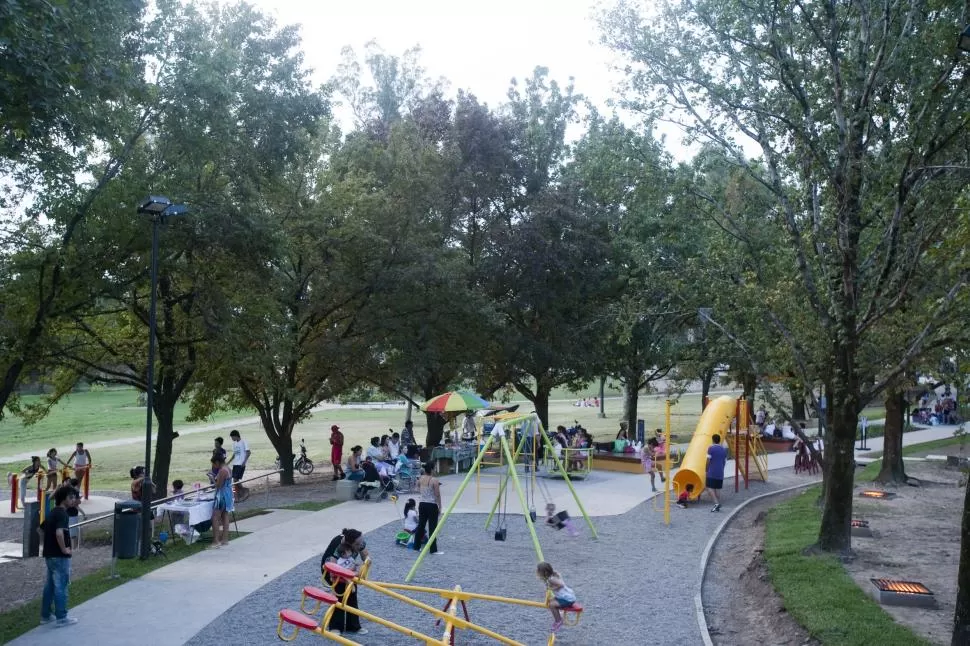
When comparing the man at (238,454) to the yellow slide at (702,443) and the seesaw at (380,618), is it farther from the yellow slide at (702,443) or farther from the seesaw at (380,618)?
the yellow slide at (702,443)

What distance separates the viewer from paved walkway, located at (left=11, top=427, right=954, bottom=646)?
911cm

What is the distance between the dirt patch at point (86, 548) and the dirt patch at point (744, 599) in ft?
32.2

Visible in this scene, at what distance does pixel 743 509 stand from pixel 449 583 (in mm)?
10012

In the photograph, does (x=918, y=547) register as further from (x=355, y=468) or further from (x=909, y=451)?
(x=909, y=451)

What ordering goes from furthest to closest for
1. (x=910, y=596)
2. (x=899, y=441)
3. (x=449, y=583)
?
(x=899, y=441) → (x=449, y=583) → (x=910, y=596)

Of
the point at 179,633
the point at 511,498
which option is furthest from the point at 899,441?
the point at 179,633

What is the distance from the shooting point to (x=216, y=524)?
1376 cm

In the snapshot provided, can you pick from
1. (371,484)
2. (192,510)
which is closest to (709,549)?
(371,484)

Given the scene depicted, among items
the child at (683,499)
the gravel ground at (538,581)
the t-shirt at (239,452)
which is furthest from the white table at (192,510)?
the child at (683,499)

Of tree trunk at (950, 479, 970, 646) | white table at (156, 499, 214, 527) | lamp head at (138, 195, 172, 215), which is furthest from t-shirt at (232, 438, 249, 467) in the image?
tree trunk at (950, 479, 970, 646)

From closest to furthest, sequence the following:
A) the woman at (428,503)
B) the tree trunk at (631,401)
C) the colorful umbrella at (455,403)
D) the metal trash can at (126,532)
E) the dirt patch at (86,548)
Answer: the dirt patch at (86,548) → the metal trash can at (126,532) → the woman at (428,503) → the colorful umbrella at (455,403) → the tree trunk at (631,401)

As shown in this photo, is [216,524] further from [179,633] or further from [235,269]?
[235,269]

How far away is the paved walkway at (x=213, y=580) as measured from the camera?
911 cm

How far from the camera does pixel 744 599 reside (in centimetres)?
1128
